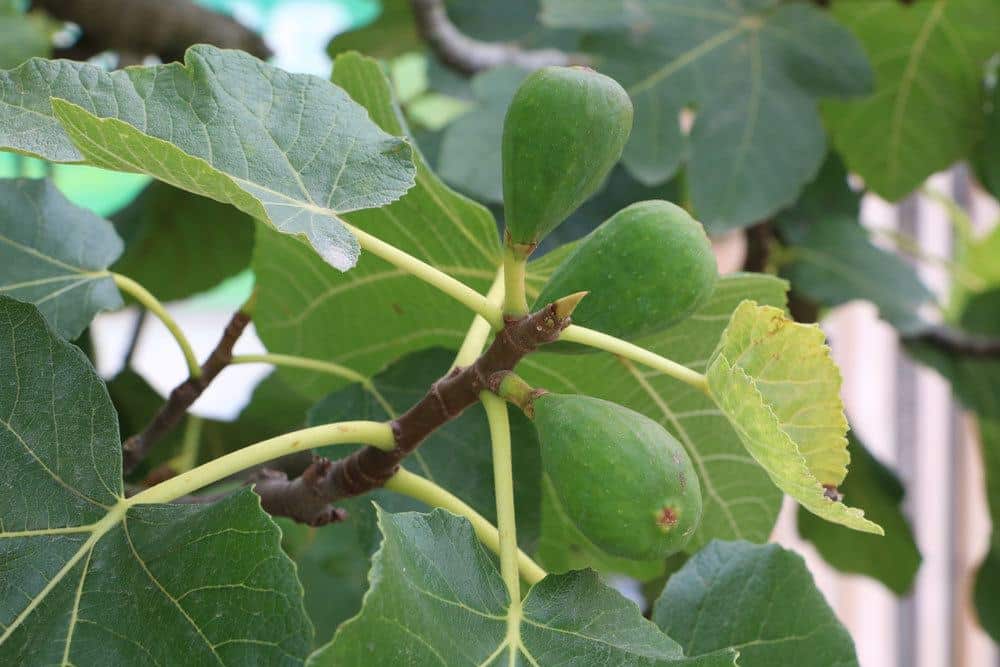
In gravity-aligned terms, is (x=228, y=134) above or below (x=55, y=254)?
above

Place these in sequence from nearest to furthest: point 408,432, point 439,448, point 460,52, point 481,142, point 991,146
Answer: point 408,432 → point 439,448 → point 481,142 → point 991,146 → point 460,52

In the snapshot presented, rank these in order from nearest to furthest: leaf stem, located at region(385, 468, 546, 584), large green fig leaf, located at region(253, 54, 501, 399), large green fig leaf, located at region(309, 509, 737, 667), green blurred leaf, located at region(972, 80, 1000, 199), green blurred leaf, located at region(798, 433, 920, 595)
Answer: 1. large green fig leaf, located at region(309, 509, 737, 667)
2. leaf stem, located at region(385, 468, 546, 584)
3. large green fig leaf, located at region(253, 54, 501, 399)
4. green blurred leaf, located at region(972, 80, 1000, 199)
5. green blurred leaf, located at region(798, 433, 920, 595)

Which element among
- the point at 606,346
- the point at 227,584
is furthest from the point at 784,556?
the point at 227,584

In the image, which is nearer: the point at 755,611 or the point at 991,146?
the point at 755,611

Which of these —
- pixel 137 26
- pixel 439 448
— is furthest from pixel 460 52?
pixel 439 448

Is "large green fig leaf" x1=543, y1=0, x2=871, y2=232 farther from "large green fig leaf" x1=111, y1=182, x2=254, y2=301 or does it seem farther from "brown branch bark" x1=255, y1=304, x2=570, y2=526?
"brown branch bark" x1=255, y1=304, x2=570, y2=526

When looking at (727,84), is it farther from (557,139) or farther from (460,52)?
(557,139)

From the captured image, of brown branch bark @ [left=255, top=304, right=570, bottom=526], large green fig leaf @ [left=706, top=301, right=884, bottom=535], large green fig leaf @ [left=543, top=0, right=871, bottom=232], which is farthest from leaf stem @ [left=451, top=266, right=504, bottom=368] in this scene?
large green fig leaf @ [left=543, top=0, right=871, bottom=232]
